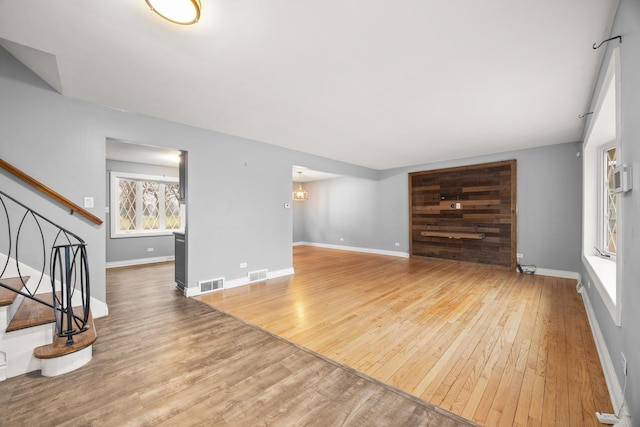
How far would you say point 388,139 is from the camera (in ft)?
15.2

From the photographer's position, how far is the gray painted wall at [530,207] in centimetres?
479

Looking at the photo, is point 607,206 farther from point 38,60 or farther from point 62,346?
point 38,60

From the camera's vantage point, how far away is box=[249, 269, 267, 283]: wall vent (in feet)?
15.0

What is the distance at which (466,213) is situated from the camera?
19.9 ft

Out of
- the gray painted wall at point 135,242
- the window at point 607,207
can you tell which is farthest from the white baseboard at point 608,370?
the gray painted wall at point 135,242

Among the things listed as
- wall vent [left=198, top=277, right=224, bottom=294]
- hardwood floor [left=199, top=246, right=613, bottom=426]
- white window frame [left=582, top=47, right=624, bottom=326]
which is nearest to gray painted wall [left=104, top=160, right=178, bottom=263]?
wall vent [left=198, top=277, right=224, bottom=294]

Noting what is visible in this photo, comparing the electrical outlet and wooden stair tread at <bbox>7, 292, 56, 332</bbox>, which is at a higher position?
wooden stair tread at <bbox>7, 292, 56, 332</bbox>

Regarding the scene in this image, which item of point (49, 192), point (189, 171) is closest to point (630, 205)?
point (189, 171)

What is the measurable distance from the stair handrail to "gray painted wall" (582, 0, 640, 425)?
4.59 m

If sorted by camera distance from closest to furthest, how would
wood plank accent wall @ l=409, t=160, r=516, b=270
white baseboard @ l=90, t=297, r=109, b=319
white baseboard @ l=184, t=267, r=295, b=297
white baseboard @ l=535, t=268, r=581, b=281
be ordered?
white baseboard @ l=90, t=297, r=109, b=319
white baseboard @ l=184, t=267, r=295, b=297
white baseboard @ l=535, t=268, r=581, b=281
wood plank accent wall @ l=409, t=160, r=516, b=270

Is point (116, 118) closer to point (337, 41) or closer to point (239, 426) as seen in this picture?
point (337, 41)

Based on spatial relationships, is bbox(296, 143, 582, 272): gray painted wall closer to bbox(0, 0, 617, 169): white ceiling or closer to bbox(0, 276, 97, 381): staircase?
bbox(0, 0, 617, 169): white ceiling

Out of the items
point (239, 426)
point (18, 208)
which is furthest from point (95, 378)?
point (18, 208)

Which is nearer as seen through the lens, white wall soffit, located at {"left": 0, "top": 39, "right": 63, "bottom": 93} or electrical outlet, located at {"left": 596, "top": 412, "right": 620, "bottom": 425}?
electrical outlet, located at {"left": 596, "top": 412, "right": 620, "bottom": 425}
